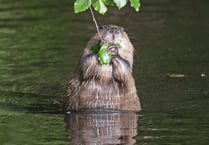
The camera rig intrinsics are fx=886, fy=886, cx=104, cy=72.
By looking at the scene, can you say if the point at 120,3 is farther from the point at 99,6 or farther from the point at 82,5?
the point at 82,5

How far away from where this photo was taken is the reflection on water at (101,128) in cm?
736

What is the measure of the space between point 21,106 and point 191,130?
2112 mm

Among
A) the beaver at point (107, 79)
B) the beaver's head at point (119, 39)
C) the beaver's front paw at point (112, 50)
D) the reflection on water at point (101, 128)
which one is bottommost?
the reflection on water at point (101, 128)

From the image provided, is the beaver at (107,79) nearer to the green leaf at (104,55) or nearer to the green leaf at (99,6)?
the green leaf at (104,55)

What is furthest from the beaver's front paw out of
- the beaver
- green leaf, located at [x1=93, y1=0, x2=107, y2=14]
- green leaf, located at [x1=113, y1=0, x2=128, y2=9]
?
green leaf, located at [x1=113, y1=0, x2=128, y2=9]

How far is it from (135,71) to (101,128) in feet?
9.85

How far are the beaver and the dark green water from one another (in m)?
0.13

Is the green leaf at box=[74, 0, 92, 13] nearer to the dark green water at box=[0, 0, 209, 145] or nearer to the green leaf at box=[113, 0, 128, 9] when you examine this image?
the green leaf at box=[113, 0, 128, 9]

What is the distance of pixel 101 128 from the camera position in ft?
25.9

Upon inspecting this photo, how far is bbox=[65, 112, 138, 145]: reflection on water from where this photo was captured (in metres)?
7.36

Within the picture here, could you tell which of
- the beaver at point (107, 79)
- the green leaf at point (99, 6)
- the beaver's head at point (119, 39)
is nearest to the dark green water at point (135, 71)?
the beaver at point (107, 79)

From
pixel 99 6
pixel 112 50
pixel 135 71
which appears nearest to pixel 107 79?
pixel 112 50

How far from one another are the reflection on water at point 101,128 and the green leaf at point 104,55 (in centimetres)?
64

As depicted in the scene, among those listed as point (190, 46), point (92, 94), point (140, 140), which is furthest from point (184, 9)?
point (140, 140)
